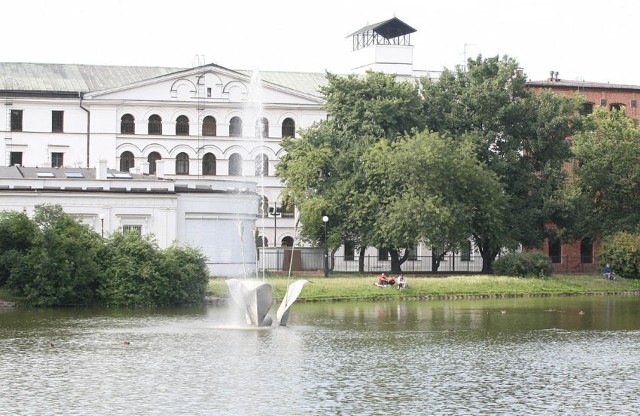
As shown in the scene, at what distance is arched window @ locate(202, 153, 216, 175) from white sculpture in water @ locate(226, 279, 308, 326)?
52.3 m

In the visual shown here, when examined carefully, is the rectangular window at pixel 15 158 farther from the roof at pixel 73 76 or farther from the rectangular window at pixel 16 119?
the roof at pixel 73 76

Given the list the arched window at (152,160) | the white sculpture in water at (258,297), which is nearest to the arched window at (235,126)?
the arched window at (152,160)

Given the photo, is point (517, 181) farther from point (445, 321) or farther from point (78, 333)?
point (78, 333)

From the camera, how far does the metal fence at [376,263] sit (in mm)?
91188

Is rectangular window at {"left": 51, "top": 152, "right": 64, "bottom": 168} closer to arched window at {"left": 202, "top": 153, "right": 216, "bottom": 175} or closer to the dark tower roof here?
arched window at {"left": 202, "top": 153, "right": 216, "bottom": 175}

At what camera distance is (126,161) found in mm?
102500

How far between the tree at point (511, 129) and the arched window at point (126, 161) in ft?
86.3

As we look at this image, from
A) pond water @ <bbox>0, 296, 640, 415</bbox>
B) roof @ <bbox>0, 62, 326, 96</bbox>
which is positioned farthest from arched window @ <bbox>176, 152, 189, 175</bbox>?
pond water @ <bbox>0, 296, 640, 415</bbox>

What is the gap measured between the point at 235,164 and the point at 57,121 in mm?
15661

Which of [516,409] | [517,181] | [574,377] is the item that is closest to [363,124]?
[517,181]

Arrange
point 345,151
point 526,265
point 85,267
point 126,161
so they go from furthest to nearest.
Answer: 1. point 126,161
2. point 345,151
3. point 526,265
4. point 85,267

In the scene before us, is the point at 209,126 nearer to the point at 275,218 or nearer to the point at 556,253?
the point at 275,218

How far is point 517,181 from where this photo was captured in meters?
91.5

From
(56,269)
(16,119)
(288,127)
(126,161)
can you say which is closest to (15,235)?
(56,269)
